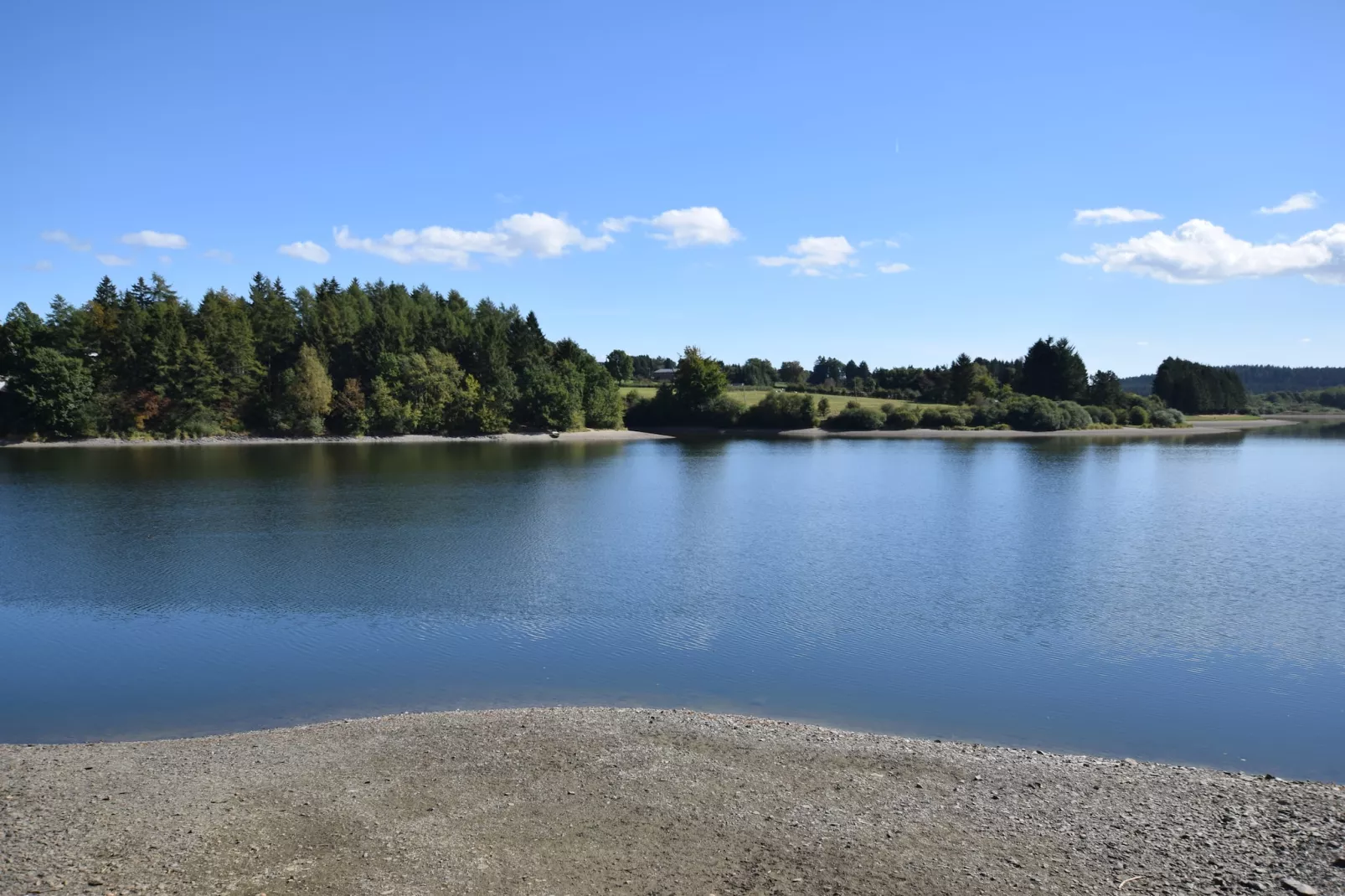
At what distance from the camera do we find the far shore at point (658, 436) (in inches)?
2507

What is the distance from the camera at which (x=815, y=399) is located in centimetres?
9044

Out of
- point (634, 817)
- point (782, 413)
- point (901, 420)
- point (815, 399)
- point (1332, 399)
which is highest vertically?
point (1332, 399)

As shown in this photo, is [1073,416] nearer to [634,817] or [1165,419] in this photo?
[1165,419]

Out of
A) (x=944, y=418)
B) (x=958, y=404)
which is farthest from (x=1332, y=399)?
(x=944, y=418)

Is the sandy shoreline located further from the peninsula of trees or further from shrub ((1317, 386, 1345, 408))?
shrub ((1317, 386, 1345, 408))

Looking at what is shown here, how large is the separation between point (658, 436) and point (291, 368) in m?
34.7

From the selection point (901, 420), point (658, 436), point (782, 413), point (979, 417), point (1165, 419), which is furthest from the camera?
point (1165, 419)

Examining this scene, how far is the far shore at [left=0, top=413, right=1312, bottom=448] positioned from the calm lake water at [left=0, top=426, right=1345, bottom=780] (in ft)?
90.3

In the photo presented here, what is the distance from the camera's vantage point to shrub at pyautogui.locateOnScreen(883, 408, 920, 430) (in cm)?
8988

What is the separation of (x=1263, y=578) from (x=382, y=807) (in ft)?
69.0

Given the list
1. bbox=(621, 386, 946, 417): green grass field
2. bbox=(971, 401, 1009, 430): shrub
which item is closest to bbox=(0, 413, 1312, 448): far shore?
bbox=(971, 401, 1009, 430): shrub

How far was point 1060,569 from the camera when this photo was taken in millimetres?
21859

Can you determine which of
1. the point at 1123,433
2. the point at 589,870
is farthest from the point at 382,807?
the point at 1123,433

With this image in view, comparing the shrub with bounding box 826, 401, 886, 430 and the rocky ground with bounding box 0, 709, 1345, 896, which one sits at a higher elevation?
the shrub with bounding box 826, 401, 886, 430
